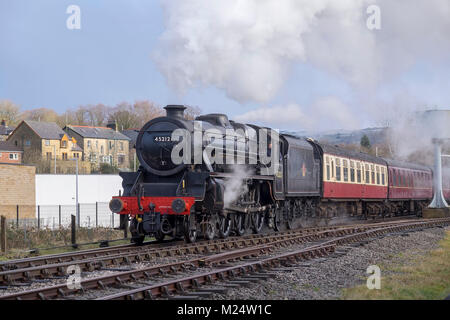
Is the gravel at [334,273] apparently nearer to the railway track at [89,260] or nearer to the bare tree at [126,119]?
the railway track at [89,260]

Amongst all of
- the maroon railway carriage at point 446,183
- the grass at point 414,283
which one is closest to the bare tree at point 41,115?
the maroon railway carriage at point 446,183

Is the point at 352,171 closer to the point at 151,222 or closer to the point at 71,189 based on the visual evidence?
the point at 151,222

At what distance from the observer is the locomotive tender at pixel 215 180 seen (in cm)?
1551

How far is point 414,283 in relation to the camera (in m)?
9.65

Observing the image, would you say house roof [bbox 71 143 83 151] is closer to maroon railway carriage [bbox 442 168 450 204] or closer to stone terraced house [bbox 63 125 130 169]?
stone terraced house [bbox 63 125 130 169]

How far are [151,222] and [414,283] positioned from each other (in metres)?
7.94

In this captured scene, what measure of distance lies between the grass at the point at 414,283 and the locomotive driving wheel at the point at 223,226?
243 inches

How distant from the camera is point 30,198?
38469 mm

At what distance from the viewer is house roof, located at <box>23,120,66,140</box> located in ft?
244
